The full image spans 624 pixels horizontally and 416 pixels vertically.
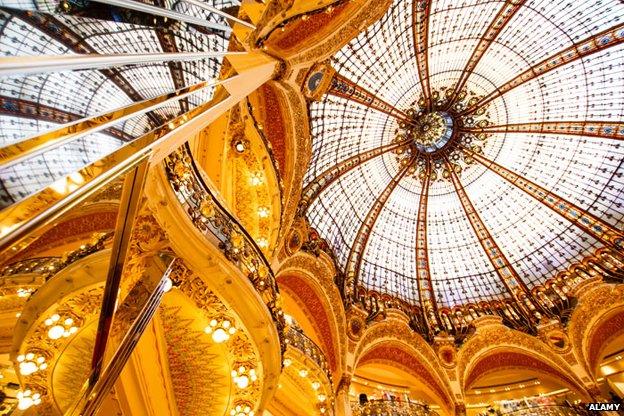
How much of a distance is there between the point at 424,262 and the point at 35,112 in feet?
53.3

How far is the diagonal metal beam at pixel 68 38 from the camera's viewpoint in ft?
5.48

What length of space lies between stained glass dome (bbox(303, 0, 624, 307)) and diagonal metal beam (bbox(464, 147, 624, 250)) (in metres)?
0.05

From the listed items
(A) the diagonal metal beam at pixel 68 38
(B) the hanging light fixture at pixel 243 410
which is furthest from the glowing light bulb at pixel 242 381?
(A) the diagonal metal beam at pixel 68 38

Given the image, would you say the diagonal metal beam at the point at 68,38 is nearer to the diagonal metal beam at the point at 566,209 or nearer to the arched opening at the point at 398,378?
the arched opening at the point at 398,378

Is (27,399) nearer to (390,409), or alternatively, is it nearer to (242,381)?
(242,381)

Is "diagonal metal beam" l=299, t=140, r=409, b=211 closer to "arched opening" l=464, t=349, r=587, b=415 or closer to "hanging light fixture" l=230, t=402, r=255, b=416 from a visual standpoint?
"hanging light fixture" l=230, t=402, r=255, b=416

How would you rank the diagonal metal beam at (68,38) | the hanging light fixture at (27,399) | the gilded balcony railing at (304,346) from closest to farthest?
the diagonal metal beam at (68,38) < the hanging light fixture at (27,399) < the gilded balcony railing at (304,346)

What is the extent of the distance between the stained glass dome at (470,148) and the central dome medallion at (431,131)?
0.18 ft

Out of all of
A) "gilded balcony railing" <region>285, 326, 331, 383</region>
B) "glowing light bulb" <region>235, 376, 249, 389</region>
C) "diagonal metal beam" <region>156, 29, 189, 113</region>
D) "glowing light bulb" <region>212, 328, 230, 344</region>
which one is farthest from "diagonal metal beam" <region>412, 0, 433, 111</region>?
"glowing light bulb" <region>235, 376, 249, 389</region>

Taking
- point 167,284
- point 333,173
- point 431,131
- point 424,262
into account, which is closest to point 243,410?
point 167,284

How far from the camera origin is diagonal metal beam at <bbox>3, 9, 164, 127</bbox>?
1672 mm

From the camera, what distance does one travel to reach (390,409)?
36.9 ft

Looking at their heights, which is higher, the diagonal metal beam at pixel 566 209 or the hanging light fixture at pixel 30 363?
the diagonal metal beam at pixel 566 209

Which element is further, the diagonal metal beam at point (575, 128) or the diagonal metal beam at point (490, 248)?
the diagonal metal beam at point (490, 248)
